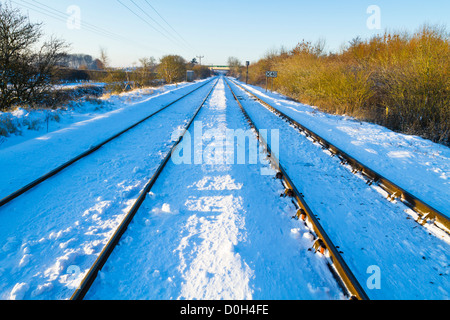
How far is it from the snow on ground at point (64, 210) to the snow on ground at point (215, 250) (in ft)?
1.26

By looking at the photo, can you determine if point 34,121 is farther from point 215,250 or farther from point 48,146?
point 215,250

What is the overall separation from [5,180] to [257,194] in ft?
15.4

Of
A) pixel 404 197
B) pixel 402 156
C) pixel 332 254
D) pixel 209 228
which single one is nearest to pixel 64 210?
pixel 209 228

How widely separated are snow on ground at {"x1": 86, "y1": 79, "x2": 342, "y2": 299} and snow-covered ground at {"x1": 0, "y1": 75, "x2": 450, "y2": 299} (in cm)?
1

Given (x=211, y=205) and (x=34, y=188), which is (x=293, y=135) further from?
(x=34, y=188)

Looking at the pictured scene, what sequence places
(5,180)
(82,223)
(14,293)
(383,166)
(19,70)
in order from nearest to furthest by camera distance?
(14,293)
(82,223)
(5,180)
(383,166)
(19,70)

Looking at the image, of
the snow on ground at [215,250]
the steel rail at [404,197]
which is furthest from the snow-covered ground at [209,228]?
the steel rail at [404,197]

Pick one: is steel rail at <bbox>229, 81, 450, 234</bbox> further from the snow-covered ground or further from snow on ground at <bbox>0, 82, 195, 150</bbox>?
snow on ground at <bbox>0, 82, 195, 150</bbox>

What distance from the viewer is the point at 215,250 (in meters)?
2.37

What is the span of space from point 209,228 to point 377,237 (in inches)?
85.1

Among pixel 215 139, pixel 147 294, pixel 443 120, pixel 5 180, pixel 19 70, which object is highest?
pixel 19 70

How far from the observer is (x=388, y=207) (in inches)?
128

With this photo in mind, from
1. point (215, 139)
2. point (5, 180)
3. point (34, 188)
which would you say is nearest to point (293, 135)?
point (215, 139)

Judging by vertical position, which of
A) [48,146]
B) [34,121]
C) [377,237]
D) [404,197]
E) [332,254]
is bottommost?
[377,237]
